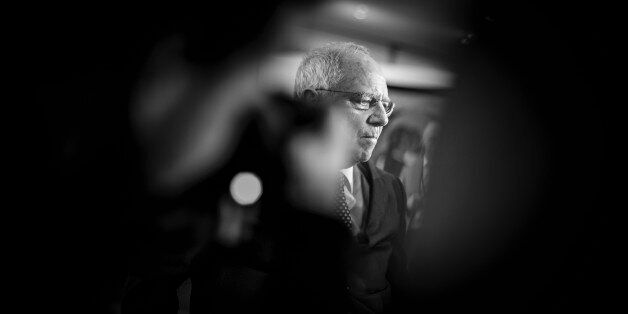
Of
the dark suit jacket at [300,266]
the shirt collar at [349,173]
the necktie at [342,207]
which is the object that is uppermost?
the shirt collar at [349,173]

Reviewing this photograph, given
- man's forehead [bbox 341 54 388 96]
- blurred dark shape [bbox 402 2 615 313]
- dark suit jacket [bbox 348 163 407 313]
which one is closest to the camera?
man's forehead [bbox 341 54 388 96]

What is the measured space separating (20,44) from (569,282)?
1848 millimetres

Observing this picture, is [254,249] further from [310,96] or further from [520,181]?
[520,181]

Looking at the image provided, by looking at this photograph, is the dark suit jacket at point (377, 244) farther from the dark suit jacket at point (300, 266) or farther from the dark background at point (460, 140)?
the dark background at point (460, 140)

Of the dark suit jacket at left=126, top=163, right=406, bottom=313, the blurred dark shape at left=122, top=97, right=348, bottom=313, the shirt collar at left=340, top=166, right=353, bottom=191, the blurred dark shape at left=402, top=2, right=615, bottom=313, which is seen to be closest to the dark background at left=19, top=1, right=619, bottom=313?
the blurred dark shape at left=402, top=2, right=615, bottom=313

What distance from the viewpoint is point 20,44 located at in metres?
0.96

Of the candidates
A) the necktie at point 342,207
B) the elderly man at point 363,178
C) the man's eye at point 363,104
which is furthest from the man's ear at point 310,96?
the necktie at point 342,207

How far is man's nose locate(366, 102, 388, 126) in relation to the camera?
Result: 0.93 metres

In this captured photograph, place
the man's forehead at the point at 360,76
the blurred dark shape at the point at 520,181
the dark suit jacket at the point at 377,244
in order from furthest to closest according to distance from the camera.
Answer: the blurred dark shape at the point at 520,181, the dark suit jacket at the point at 377,244, the man's forehead at the point at 360,76

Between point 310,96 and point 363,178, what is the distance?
28 centimetres

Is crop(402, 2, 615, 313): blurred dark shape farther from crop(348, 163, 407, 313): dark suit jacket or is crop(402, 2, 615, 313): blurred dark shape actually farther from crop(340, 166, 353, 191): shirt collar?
crop(340, 166, 353, 191): shirt collar

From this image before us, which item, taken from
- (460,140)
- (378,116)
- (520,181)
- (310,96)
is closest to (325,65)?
(310,96)

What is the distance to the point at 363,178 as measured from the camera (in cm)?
104

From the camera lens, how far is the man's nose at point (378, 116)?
36.4 inches
